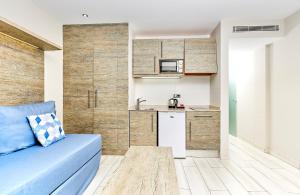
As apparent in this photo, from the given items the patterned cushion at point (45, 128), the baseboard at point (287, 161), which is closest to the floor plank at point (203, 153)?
the baseboard at point (287, 161)

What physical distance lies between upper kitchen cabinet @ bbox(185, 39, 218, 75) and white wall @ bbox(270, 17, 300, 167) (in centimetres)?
117

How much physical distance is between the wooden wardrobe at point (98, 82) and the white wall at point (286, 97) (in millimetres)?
2815

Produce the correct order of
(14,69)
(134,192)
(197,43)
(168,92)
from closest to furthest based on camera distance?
(134,192) < (14,69) < (197,43) < (168,92)

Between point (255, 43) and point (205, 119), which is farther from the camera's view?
point (255, 43)

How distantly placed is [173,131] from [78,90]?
1986mm

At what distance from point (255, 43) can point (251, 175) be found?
261 cm

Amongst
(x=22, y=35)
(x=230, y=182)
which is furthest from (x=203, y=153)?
(x=22, y=35)

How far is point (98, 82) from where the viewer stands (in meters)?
3.77

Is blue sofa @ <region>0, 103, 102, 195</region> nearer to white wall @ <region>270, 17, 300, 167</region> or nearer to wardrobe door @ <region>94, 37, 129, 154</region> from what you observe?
wardrobe door @ <region>94, 37, 129, 154</region>

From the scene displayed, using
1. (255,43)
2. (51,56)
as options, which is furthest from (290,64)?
(51,56)

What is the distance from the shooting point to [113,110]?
3750 millimetres

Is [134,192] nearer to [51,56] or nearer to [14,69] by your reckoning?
[14,69]

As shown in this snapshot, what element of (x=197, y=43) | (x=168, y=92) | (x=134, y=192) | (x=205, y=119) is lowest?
(x=134, y=192)

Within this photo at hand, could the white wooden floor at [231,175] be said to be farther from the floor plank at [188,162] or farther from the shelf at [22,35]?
the shelf at [22,35]
